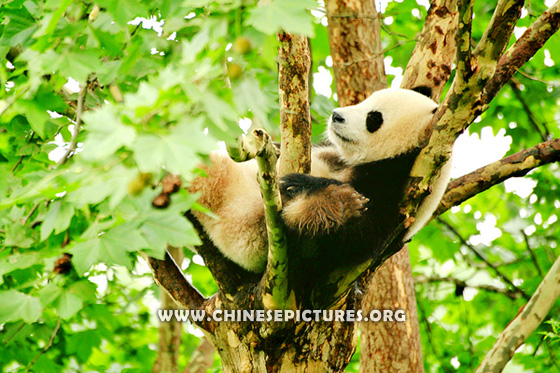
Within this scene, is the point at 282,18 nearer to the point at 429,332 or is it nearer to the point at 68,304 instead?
the point at 68,304

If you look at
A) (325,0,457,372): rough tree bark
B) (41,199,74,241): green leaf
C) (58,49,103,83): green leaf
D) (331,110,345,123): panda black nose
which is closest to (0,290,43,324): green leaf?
(41,199,74,241): green leaf

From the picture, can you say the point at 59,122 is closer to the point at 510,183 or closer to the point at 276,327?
the point at 276,327

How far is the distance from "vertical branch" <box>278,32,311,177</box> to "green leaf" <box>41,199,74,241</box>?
1277 mm

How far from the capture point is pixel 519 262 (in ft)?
17.4

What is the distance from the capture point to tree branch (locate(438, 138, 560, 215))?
3.20m

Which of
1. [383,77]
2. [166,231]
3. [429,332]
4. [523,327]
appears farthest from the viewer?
[429,332]

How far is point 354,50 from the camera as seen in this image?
459cm

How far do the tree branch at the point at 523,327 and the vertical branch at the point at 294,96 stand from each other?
4.92 feet

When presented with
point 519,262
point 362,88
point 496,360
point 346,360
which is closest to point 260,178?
point 346,360

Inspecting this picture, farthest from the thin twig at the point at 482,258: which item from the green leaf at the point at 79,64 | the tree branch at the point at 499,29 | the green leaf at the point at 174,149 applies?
the green leaf at the point at 174,149

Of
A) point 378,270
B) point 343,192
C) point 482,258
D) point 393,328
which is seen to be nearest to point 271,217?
point 343,192

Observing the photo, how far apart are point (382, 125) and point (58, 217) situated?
195cm

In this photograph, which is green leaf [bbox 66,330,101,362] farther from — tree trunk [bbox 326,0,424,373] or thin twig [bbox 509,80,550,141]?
thin twig [bbox 509,80,550,141]

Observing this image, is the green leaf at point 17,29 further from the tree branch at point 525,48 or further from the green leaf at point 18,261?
the tree branch at point 525,48
